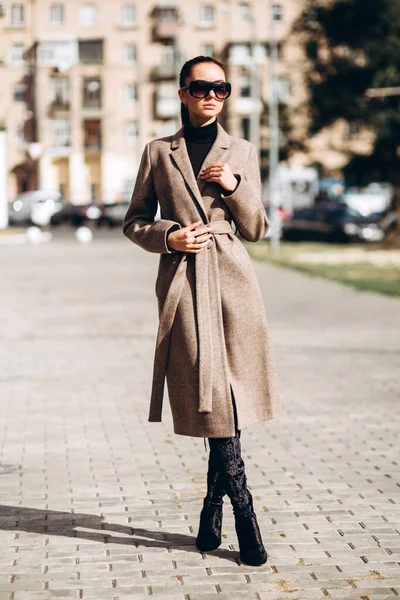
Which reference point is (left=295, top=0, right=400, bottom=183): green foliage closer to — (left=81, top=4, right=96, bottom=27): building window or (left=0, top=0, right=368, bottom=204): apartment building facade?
(left=0, top=0, right=368, bottom=204): apartment building facade

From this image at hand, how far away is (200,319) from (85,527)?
4.11 ft

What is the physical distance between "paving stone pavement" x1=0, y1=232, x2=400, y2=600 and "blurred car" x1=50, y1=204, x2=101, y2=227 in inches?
1989

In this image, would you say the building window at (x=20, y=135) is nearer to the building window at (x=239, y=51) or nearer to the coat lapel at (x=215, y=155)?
the building window at (x=239, y=51)

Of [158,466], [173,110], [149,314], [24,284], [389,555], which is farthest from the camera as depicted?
[173,110]

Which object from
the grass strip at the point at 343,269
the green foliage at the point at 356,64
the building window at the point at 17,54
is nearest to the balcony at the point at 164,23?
the building window at the point at 17,54

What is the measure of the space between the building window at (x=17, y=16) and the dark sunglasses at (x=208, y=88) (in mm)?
A: 88186

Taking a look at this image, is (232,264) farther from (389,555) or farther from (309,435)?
(309,435)

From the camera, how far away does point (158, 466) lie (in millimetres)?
7195

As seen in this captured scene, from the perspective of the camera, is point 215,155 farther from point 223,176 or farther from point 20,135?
point 20,135

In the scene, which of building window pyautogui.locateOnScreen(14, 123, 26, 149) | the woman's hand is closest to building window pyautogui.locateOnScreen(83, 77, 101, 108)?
building window pyautogui.locateOnScreen(14, 123, 26, 149)

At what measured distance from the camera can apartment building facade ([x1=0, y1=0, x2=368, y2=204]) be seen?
3575 inches

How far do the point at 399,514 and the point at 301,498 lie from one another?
1.76ft

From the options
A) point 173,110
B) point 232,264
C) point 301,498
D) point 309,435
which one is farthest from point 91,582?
point 173,110

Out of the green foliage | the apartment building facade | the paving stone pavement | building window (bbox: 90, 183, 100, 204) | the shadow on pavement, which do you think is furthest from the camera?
building window (bbox: 90, 183, 100, 204)
